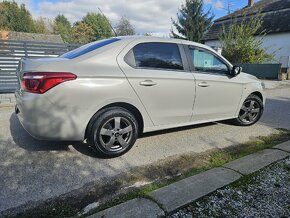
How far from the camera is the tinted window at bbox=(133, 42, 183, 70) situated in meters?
3.32

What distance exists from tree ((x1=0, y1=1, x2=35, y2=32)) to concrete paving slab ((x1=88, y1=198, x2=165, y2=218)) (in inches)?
2343

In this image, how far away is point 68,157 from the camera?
3.21 metres

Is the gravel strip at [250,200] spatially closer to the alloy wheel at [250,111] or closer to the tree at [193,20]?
the alloy wheel at [250,111]

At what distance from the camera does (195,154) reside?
3443 millimetres

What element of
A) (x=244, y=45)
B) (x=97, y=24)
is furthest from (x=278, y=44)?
(x=97, y=24)

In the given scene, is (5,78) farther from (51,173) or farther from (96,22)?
(96,22)

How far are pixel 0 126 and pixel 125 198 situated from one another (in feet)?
11.3

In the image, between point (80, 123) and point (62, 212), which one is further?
point (80, 123)

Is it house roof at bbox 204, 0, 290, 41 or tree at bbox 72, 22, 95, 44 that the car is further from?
tree at bbox 72, 22, 95, 44

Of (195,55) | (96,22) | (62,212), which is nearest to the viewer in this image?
(62,212)

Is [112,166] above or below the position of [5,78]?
below

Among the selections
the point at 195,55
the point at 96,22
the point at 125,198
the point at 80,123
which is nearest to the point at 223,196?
the point at 125,198

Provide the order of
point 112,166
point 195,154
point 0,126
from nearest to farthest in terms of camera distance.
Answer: point 112,166
point 195,154
point 0,126

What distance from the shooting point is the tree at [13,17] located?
50781 millimetres
